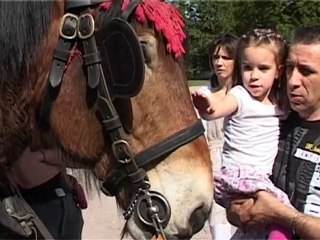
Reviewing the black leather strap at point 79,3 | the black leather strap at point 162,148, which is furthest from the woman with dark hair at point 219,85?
the black leather strap at point 79,3

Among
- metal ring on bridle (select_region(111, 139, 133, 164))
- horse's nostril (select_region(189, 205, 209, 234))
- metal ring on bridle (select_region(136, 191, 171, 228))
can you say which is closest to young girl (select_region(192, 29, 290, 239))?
horse's nostril (select_region(189, 205, 209, 234))

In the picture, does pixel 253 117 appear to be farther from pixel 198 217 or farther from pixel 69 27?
pixel 69 27

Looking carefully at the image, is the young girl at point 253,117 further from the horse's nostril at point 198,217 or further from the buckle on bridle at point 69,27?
the buckle on bridle at point 69,27

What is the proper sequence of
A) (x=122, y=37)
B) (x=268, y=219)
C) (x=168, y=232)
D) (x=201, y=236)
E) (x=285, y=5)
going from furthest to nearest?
(x=285, y=5)
(x=201, y=236)
(x=268, y=219)
(x=168, y=232)
(x=122, y=37)

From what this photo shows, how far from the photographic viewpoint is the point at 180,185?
2.28 metres

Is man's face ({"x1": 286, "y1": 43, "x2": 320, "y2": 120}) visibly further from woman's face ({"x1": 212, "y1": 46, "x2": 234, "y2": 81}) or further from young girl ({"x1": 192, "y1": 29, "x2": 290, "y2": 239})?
woman's face ({"x1": 212, "y1": 46, "x2": 234, "y2": 81})

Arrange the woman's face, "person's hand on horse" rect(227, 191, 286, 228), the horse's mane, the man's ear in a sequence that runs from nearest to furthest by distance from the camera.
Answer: the horse's mane, "person's hand on horse" rect(227, 191, 286, 228), the man's ear, the woman's face

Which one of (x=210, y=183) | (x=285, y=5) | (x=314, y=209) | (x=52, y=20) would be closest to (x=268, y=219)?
(x=314, y=209)

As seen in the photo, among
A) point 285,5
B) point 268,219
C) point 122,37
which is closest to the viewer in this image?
point 122,37

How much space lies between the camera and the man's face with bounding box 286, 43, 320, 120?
8.24ft

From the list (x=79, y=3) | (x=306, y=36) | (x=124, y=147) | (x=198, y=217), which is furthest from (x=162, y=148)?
(x=306, y=36)

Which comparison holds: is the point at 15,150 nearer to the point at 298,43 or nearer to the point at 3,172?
the point at 3,172

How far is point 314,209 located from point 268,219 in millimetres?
182

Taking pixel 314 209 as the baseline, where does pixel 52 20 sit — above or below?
above
